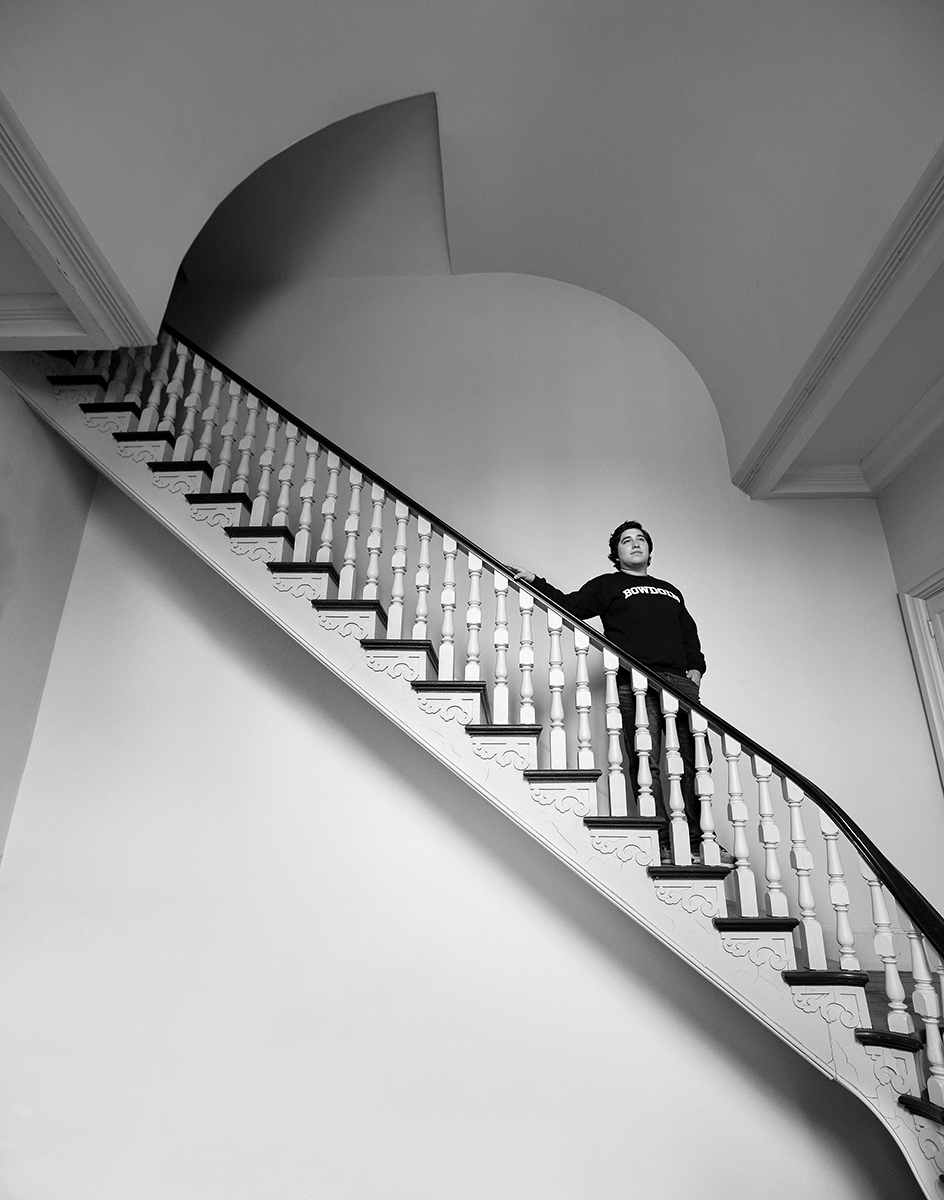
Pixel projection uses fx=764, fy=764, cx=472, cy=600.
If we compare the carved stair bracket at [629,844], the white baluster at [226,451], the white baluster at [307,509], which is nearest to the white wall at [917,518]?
the carved stair bracket at [629,844]

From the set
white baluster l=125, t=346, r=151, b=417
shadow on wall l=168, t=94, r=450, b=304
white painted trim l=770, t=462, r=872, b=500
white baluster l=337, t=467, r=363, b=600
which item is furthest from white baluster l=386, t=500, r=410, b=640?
shadow on wall l=168, t=94, r=450, b=304

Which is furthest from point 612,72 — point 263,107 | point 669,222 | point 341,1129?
point 341,1129

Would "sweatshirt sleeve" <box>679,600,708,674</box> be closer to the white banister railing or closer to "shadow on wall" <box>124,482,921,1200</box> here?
the white banister railing

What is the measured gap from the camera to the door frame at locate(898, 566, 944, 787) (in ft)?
13.9

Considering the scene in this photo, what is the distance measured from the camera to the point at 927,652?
4.37 meters

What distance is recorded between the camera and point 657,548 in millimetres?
4770

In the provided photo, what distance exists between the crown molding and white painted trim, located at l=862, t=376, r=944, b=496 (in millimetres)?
480

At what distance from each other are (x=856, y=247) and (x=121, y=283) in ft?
10.8

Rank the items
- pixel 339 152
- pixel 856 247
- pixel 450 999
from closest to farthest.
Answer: pixel 856 247 < pixel 450 999 < pixel 339 152

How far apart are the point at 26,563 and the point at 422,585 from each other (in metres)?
2.23

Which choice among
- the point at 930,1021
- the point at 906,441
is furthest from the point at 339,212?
the point at 930,1021

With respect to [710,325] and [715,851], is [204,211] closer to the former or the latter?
[710,325]

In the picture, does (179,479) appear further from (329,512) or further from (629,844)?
(629,844)

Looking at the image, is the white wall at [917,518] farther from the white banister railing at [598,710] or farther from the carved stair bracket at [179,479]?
the carved stair bracket at [179,479]
